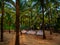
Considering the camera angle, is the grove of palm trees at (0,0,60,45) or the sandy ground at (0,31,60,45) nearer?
the sandy ground at (0,31,60,45)

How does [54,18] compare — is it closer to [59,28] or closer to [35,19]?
[59,28]

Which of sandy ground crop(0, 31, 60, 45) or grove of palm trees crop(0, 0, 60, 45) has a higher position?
grove of palm trees crop(0, 0, 60, 45)

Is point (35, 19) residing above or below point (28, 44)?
above

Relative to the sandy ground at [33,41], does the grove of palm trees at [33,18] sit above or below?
above

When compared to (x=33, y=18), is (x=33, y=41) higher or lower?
lower

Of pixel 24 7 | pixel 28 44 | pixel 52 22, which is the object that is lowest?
pixel 28 44

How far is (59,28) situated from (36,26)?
6.56 metres

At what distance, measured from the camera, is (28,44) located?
18.4m

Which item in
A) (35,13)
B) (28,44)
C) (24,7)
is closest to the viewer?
(28,44)

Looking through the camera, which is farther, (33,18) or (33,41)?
(33,18)

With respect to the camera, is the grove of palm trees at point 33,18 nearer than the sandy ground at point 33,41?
No

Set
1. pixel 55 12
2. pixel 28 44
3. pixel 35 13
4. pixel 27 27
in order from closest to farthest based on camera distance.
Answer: pixel 28 44, pixel 55 12, pixel 35 13, pixel 27 27

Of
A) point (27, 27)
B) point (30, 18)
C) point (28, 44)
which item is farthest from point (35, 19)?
point (28, 44)

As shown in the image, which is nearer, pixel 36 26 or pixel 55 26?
pixel 55 26
